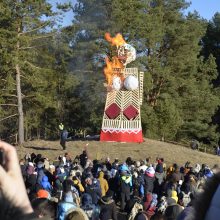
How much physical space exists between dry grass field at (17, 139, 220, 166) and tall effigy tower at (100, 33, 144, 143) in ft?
2.21

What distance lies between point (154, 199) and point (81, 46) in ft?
86.3

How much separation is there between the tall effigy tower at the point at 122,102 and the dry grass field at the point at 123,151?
2.21ft

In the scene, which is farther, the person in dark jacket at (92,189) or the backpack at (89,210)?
the person in dark jacket at (92,189)

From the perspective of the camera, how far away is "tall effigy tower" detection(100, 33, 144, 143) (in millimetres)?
28062

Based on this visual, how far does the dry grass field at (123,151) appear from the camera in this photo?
1062 inches

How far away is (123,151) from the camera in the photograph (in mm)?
27125

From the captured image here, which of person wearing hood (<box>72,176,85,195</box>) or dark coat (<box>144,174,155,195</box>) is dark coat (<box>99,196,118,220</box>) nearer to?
person wearing hood (<box>72,176,85,195</box>)

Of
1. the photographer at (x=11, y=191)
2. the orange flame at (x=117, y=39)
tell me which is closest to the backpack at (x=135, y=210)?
the photographer at (x=11, y=191)

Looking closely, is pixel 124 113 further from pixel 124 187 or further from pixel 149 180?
pixel 124 187

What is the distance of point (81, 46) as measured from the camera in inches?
1487

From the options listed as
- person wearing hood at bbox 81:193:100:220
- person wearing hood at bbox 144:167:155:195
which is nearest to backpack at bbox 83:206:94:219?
person wearing hood at bbox 81:193:100:220

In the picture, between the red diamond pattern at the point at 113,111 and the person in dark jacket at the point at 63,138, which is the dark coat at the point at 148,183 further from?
the red diamond pattern at the point at 113,111

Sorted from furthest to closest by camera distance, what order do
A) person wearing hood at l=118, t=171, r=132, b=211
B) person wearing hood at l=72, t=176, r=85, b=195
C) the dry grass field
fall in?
the dry grass field, person wearing hood at l=118, t=171, r=132, b=211, person wearing hood at l=72, t=176, r=85, b=195

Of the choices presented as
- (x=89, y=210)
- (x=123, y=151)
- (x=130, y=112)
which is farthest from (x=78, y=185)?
(x=130, y=112)
